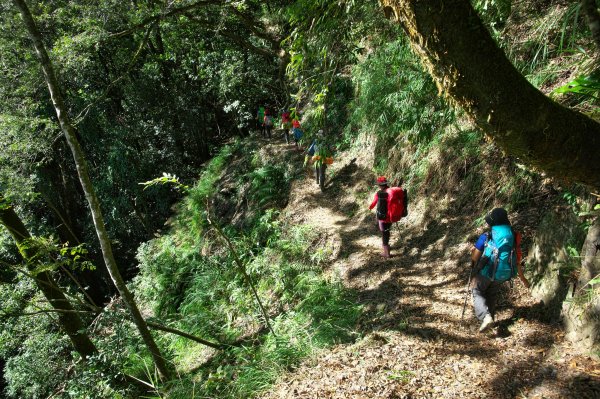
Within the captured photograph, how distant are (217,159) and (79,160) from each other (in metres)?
12.1

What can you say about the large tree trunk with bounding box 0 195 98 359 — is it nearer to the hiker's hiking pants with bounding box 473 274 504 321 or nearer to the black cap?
the hiker's hiking pants with bounding box 473 274 504 321

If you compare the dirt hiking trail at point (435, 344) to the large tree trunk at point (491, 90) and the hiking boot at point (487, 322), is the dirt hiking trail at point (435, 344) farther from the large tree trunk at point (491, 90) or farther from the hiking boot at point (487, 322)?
the large tree trunk at point (491, 90)

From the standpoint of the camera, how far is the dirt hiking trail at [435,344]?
11.8ft

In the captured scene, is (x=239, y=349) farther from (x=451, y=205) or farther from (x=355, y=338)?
(x=451, y=205)

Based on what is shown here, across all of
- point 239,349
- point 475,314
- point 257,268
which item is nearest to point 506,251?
point 475,314

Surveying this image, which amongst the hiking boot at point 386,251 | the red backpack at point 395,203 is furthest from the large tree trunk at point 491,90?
the hiking boot at point 386,251

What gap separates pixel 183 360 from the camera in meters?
8.12

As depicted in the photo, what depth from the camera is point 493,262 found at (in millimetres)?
4191

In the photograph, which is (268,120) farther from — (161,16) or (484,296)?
(484,296)

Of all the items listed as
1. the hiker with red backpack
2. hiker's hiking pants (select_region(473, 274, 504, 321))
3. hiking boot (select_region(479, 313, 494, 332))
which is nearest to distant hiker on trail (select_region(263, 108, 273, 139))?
the hiker with red backpack

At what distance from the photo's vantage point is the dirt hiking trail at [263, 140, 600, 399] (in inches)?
141

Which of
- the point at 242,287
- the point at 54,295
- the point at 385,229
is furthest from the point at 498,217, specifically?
the point at 54,295

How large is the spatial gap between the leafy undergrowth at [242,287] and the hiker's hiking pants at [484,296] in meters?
1.67

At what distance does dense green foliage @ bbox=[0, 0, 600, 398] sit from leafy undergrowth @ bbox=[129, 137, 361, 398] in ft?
0.16
